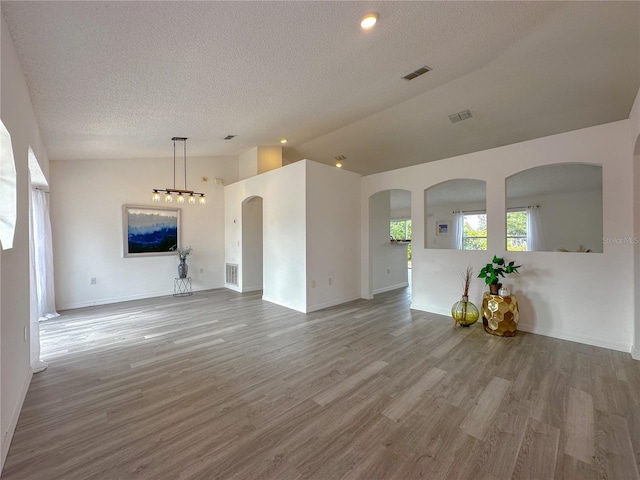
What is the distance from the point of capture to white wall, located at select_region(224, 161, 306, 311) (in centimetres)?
481

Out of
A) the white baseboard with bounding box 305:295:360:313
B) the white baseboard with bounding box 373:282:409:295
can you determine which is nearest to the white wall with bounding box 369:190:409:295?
the white baseboard with bounding box 373:282:409:295

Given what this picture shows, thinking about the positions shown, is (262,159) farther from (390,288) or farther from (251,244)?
(390,288)

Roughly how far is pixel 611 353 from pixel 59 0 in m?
5.67

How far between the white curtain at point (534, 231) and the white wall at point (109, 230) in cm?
898

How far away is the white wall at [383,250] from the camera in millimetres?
5980

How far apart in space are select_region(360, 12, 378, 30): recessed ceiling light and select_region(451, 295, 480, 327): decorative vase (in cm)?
350

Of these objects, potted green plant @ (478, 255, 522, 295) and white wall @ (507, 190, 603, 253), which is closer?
potted green plant @ (478, 255, 522, 295)

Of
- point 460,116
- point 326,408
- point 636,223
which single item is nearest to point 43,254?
point 326,408

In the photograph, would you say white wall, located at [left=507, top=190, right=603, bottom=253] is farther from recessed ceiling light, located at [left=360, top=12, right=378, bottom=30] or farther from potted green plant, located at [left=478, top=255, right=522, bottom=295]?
recessed ceiling light, located at [left=360, top=12, right=378, bottom=30]

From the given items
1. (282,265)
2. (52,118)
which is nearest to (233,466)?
(282,265)

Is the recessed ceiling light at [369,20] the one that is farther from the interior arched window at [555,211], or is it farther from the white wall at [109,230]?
the interior arched window at [555,211]

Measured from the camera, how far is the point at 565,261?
11.4ft

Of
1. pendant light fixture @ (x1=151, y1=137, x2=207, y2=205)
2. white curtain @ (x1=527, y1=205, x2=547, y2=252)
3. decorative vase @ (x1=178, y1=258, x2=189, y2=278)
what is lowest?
decorative vase @ (x1=178, y1=258, x2=189, y2=278)

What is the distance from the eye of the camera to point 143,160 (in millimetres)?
5844
